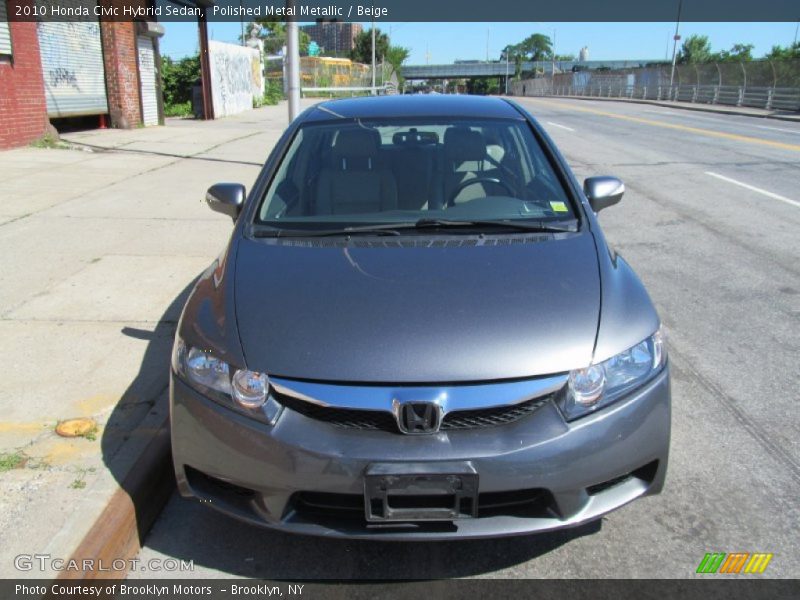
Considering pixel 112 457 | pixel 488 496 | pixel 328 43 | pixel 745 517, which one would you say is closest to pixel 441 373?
pixel 488 496

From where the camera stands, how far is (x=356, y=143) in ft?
12.7

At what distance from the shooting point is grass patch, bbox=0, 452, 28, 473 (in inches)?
118

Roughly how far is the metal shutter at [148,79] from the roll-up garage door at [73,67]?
1.70 m

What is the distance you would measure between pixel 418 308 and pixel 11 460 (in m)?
1.99

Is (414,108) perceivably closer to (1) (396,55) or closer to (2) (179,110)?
(2) (179,110)

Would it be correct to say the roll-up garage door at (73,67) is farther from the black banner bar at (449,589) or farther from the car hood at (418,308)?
the black banner bar at (449,589)

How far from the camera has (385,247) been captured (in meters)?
2.99

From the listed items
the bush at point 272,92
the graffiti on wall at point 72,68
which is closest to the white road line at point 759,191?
the graffiti on wall at point 72,68

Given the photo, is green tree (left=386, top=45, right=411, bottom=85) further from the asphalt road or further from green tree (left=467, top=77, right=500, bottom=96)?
the asphalt road

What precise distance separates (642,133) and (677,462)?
1738cm

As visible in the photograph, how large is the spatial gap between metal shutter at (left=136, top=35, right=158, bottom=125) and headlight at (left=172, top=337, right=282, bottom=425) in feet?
62.8

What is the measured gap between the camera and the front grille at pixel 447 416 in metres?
2.24

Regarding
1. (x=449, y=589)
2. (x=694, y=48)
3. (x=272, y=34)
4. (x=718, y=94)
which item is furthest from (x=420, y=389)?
(x=694, y=48)

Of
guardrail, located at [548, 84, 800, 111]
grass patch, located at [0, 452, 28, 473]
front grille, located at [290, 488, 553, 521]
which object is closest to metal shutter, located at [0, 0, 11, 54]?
grass patch, located at [0, 452, 28, 473]
